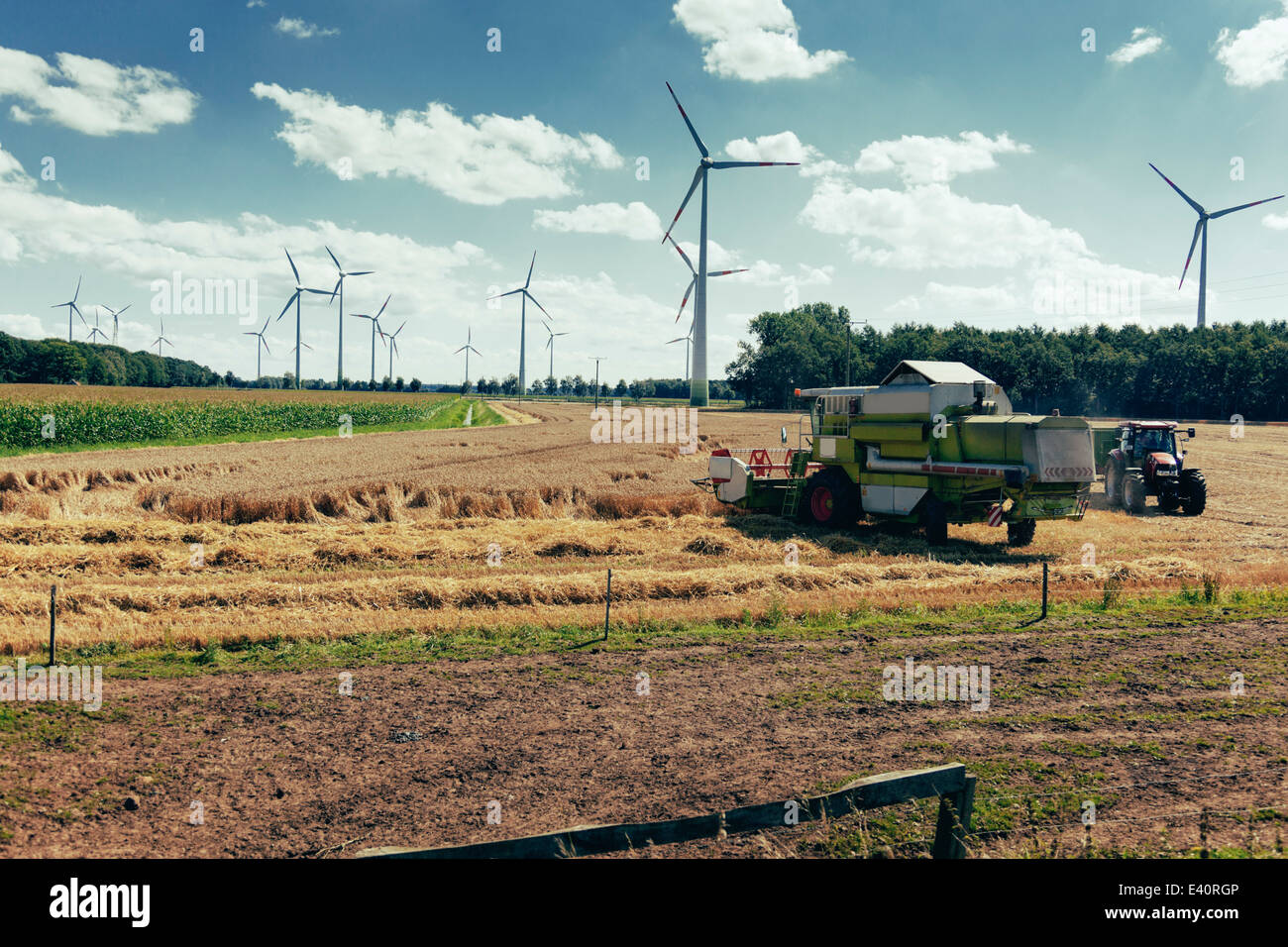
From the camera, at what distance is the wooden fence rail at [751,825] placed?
4.70 meters

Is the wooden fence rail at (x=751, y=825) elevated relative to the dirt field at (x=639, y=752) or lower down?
elevated

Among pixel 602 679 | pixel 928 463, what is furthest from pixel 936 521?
pixel 602 679

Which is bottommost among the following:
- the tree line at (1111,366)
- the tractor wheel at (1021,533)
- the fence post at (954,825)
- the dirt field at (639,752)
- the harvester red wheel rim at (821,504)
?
the dirt field at (639,752)

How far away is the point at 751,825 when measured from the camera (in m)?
5.16

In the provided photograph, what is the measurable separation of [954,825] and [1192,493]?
24472mm

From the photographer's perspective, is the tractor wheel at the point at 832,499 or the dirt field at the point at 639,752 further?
the tractor wheel at the point at 832,499

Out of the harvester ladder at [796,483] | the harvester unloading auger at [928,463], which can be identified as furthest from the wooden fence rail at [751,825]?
the harvester ladder at [796,483]

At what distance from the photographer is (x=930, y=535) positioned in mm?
19656

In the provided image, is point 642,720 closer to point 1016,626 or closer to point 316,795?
point 316,795

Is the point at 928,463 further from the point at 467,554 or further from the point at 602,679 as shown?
the point at 602,679

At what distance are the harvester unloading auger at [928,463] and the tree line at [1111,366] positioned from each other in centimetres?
6973

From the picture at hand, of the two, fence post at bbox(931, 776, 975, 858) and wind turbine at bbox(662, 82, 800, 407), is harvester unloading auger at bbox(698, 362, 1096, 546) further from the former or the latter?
wind turbine at bbox(662, 82, 800, 407)

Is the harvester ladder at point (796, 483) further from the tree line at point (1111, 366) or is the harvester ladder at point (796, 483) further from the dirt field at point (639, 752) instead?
the tree line at point (1111, 366)
